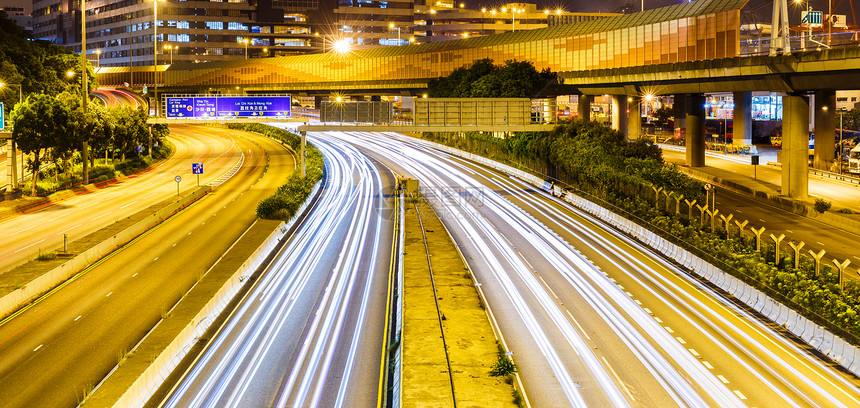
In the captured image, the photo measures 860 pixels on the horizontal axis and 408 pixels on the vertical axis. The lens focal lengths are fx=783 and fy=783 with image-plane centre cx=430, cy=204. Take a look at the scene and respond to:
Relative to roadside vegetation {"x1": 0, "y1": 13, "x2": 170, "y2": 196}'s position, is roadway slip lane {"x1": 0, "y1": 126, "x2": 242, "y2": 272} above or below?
below

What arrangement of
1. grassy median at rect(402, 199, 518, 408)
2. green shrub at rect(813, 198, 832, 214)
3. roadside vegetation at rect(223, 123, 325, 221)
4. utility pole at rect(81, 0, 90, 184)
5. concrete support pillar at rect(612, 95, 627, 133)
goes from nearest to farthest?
grassy median at rect(402, 199, 518, 408) < roadside vegetation at rect(223, 123, 325, 221) < green shrub at rect(813, 198, 832, 214) < utility pole at rect(81, 0, 90, 184) < concrete support pillar at rect(612, 95, 627, 133)

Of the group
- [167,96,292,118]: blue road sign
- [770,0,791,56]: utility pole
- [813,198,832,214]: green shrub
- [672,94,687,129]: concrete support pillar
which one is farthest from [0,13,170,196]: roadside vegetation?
[672,94,687,129]: concrete support pillar

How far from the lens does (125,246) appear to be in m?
45.8

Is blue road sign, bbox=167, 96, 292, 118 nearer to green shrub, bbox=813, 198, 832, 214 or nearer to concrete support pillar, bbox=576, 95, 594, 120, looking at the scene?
concrete support pillar, bbox=576, 95, 594, 120

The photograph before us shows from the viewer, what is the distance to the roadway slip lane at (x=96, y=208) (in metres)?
45.7

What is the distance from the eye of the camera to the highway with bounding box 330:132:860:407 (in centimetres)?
2323

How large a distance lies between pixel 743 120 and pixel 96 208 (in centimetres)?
8456

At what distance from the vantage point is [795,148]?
60.6 meters

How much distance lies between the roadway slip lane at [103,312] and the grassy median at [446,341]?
994 centimetres

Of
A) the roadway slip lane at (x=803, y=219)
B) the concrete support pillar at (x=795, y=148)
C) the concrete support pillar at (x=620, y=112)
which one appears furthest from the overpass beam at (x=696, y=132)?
the concrete support pillar at (x=795, y=148)

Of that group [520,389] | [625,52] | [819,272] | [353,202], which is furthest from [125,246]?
[625,52]

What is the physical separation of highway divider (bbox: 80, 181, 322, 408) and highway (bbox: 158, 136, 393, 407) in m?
0.65

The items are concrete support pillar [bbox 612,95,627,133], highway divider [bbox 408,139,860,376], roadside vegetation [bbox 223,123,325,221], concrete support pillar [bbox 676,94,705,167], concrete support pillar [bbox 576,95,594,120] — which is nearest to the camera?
highway divider [bbox 408,139,860,376]

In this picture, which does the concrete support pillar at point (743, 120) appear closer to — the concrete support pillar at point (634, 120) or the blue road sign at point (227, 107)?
the concrete support pillar at point (634, 120)
